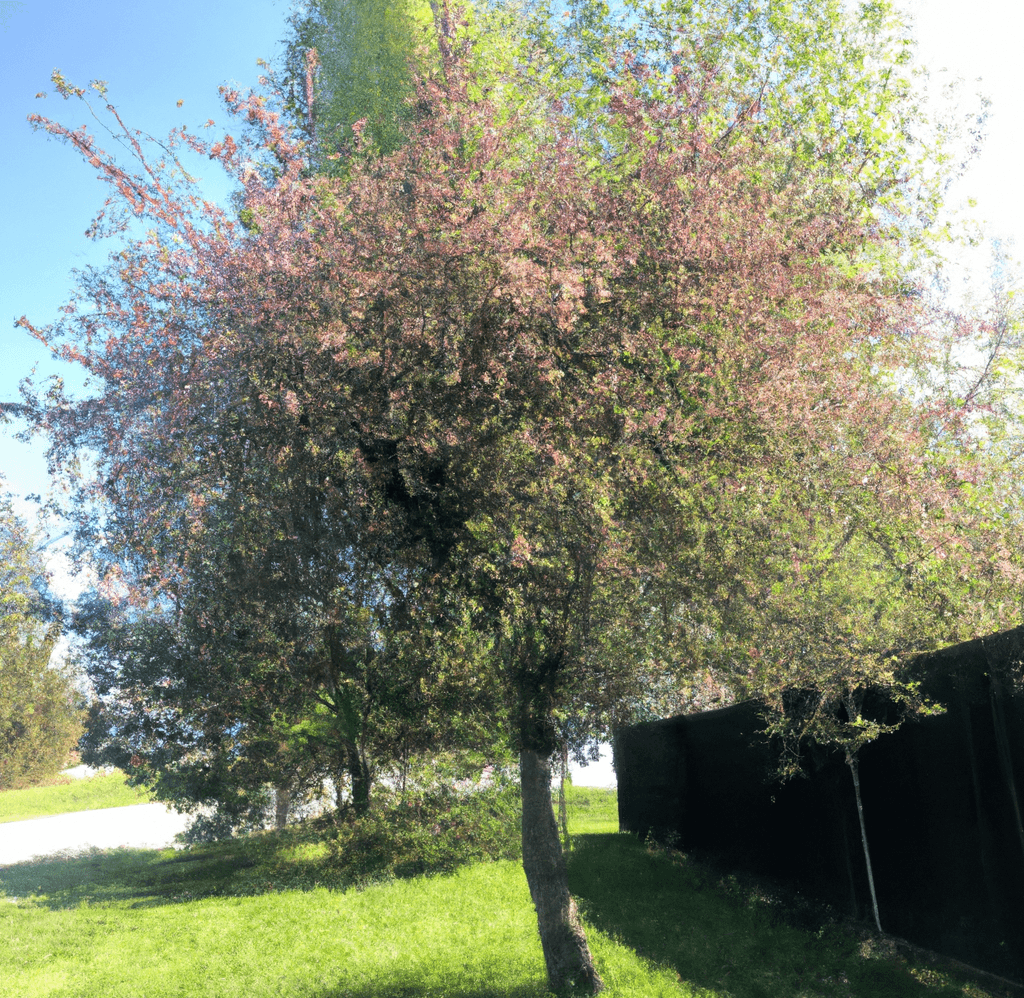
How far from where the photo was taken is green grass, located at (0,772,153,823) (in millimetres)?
30717

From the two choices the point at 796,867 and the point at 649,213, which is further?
the point at 796,867

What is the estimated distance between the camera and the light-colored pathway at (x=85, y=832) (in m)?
22.7

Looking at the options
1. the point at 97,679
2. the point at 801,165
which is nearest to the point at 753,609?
the point at 801,165

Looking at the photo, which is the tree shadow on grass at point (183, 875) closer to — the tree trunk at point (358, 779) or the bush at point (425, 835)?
the bush at point (425, 835)

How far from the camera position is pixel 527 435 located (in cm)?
659

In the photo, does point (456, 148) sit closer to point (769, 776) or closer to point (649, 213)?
point (649, 213)

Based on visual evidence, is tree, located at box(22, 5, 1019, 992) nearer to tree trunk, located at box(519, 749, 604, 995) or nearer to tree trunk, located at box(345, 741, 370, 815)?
tree trunk, located at box(519, 749, 604, 995)

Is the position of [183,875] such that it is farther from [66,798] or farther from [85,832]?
[66,798]

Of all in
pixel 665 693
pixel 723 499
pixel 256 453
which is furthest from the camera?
pixel 665 693

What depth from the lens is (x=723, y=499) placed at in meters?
6.77

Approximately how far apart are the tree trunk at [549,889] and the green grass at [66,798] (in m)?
26.4

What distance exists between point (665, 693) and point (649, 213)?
4627 millimetres

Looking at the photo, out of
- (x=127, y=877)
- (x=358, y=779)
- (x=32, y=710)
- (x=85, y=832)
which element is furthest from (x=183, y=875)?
(x=32, y=710)

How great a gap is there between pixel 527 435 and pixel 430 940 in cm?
721
